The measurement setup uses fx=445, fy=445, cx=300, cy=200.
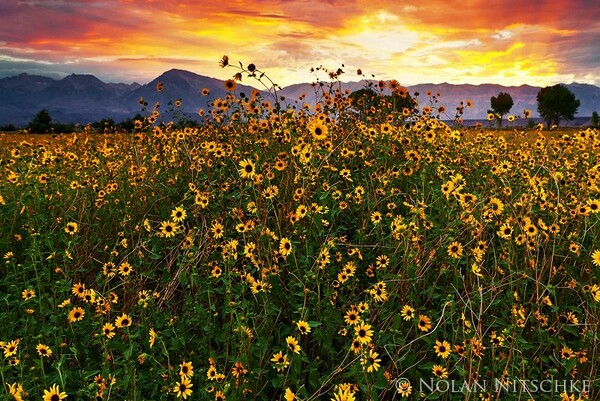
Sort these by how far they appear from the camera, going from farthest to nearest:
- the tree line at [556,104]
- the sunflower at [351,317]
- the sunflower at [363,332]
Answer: the tree line at [556,104], the sunflower at [351,317], the sunflower at [363,332]

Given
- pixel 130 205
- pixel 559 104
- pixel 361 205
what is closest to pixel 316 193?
pixel 361 205

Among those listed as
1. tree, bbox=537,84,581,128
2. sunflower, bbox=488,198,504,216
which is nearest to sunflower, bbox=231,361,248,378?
sunflower, bbox=488,198,504,216

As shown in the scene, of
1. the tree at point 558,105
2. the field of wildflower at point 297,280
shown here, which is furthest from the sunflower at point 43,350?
the tree at point 558,105

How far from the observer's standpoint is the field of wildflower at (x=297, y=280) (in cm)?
300

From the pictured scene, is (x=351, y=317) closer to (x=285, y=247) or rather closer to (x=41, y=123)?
(x=285, y=247)

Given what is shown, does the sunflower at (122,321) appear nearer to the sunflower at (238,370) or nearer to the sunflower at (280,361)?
the sunflower at (238,370)

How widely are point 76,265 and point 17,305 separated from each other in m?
0.63

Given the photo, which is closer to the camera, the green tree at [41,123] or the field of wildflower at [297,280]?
the field of wildflower at [297,280]

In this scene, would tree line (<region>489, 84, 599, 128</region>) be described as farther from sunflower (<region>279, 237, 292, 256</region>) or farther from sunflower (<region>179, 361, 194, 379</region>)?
sunflower (<region>179, 361, 194, 379</region>)

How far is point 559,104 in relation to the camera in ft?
347

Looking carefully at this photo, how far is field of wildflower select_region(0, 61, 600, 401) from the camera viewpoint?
9.85ft

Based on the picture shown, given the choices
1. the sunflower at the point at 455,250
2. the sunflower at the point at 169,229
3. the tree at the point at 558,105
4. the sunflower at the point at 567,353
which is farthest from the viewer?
the tree at the point at 558,105

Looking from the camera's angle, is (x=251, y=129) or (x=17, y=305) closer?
(x=17, y=305)

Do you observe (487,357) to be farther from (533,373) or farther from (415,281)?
(415,281)
